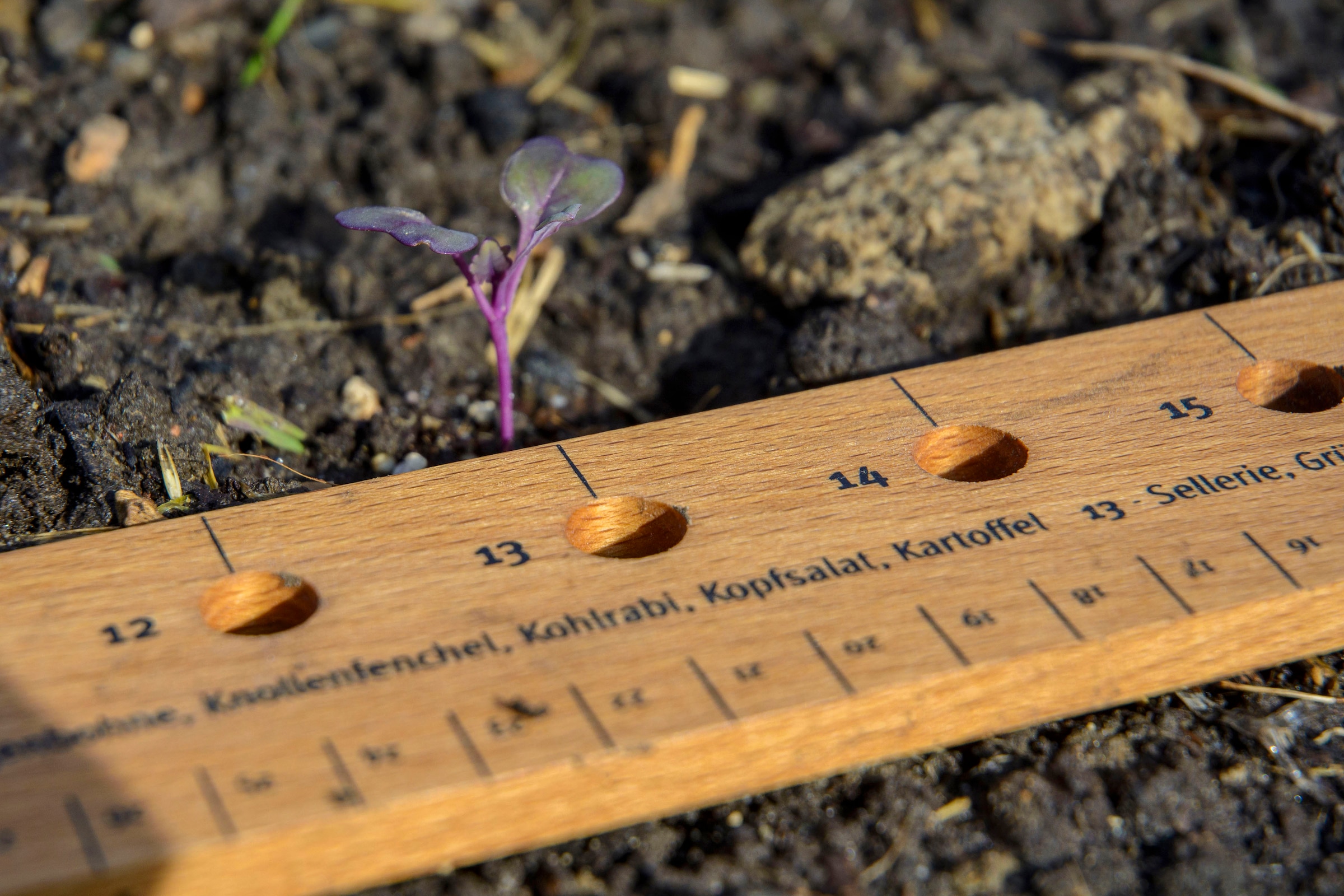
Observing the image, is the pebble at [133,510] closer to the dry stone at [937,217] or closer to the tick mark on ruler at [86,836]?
the tick mark on ruler at [86,836]

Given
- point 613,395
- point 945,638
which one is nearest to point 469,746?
point 945,638

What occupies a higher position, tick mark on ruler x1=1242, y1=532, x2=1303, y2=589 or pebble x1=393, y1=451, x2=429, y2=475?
pebble x1=393, y1=451, x2=429, y2=475

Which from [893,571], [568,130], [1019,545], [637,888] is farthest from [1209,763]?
[568,130]

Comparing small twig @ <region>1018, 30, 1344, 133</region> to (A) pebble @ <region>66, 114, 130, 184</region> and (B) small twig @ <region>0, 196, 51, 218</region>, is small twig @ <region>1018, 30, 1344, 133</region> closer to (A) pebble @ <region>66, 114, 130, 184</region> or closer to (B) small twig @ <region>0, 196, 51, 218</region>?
(A) pebble @ <region>66, 114, 130, 184</region>

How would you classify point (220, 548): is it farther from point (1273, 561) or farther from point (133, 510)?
point (1273, 561)

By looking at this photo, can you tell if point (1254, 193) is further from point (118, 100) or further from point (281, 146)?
point (118, 100)

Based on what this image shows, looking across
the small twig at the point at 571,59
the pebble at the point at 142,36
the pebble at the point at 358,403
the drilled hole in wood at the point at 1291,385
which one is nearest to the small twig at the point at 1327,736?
the drilled hole in wood at the point at 1291,385

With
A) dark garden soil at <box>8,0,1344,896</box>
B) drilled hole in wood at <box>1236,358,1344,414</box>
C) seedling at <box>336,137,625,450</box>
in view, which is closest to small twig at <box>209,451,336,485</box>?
dark garden soil at <box>8,0,1344,896</box>
